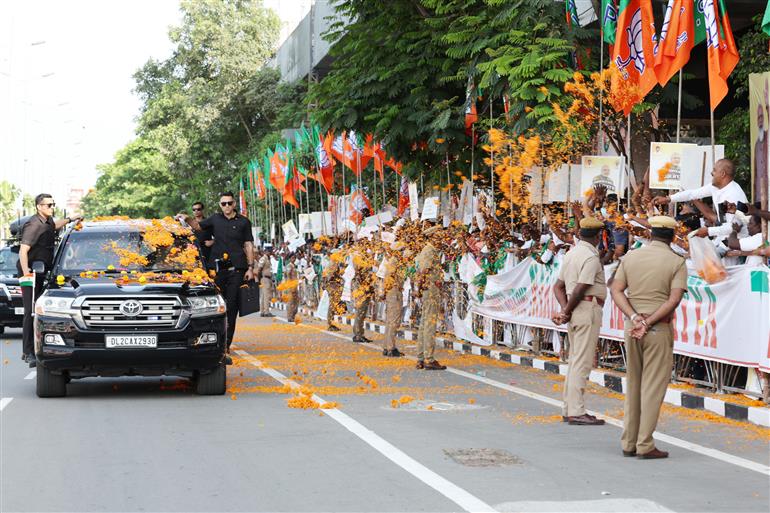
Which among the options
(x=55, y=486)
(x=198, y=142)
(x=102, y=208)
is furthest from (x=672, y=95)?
(x=102, y=208)

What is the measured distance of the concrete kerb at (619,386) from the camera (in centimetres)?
1132

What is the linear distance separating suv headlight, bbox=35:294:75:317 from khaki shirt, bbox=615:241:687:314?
6.27 meters

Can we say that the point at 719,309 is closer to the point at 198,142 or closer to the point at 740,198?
the point at 740,198

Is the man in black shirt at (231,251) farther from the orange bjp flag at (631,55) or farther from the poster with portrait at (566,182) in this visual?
the orange bjp flag at (631,55)

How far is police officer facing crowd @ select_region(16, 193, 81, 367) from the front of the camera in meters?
14.5

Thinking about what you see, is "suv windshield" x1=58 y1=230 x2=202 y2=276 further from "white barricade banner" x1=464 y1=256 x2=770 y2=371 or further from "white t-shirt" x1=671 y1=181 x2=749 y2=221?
"white t-shirt" x1=671 y1=181 x2=749 y2=221

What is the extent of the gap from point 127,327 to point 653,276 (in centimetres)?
604

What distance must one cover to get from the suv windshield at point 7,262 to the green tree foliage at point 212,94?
95.9 ft

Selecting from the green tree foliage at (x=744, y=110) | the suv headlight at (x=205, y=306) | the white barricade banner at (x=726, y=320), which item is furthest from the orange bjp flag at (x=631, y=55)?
the suv headlight at (x=205, y=306)

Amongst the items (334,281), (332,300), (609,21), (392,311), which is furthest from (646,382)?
(334,281)

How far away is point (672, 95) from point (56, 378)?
1124cm

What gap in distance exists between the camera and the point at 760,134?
13633 mm

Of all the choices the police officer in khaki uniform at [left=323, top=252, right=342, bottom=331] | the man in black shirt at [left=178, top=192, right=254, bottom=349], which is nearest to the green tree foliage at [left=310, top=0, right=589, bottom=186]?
the police officer in khaki uniform at [left=323, top=252, right=342, bottom=331]

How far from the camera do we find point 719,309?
1246 centimetres
